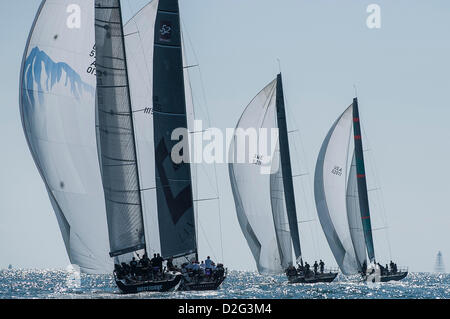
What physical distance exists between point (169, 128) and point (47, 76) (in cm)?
640

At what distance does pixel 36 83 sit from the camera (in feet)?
106

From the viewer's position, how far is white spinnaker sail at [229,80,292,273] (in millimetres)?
47875

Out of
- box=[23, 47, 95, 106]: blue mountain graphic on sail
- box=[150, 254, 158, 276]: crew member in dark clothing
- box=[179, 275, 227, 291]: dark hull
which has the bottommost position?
box=[179, 275, 227, 291]: dark hull

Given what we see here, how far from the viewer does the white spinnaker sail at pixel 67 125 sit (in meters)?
31.7

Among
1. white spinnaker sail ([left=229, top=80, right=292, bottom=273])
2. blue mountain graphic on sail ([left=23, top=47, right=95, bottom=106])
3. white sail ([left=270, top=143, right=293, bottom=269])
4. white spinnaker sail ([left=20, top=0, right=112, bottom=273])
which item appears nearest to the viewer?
white spinnaker sail ([left=20, top=0, right=112, bottom=273])

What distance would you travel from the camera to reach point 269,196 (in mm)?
49125

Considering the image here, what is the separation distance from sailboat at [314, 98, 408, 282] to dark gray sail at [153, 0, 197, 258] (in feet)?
63.1

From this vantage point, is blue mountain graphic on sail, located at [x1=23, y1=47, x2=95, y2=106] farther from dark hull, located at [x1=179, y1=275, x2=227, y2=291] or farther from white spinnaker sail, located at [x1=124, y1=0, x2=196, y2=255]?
dark hull, located at [x1=179, y1=275, x2=227, y2=291]

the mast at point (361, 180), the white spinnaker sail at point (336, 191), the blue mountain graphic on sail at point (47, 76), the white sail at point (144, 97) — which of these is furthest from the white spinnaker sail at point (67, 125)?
the mast at point (361, 180)

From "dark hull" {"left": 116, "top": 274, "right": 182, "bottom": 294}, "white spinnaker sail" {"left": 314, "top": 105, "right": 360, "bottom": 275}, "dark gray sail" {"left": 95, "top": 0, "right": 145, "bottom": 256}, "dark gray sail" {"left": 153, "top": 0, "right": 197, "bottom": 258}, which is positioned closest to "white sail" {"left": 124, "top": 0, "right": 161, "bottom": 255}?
"dark gray sail" {"left": 153, "top": 0, "right": 197, "bottom": 258}

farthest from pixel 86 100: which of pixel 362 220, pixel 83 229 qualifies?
pixel 362 220

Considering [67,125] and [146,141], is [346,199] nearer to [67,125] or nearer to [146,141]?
[146,141]

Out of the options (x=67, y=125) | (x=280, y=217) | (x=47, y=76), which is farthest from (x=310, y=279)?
(x=47, y=76)
